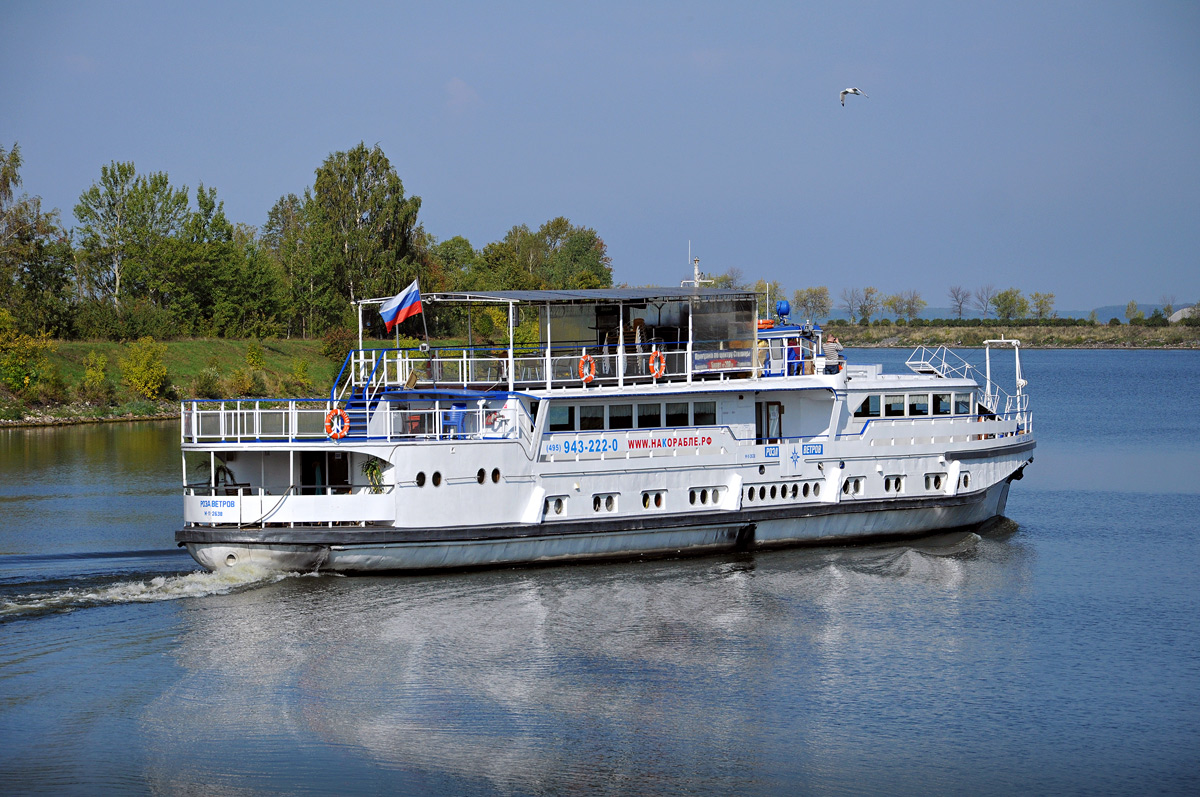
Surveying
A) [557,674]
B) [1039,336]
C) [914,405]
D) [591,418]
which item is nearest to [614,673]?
[557,674]

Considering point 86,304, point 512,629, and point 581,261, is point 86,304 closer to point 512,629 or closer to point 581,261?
point 581,261

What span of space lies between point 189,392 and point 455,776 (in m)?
59.2

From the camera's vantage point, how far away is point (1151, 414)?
66.5 meters

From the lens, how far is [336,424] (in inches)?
963

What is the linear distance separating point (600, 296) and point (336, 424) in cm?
670

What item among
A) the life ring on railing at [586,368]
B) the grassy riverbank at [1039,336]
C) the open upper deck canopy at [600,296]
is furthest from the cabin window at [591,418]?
the grassy riverbank at [1039,336]

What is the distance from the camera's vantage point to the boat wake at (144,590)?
875 inches

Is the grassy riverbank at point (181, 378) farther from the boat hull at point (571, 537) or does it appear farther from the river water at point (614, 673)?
the boat hull at point (571, 537)

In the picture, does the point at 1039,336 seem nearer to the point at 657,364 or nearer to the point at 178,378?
the point at 178,378

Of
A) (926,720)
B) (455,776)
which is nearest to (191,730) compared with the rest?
(455,776)

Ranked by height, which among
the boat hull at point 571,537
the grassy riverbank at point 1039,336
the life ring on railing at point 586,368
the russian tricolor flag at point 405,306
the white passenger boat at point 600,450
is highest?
the grassy riverbank at point 1039,336

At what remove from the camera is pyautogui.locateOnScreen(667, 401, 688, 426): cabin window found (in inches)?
1070

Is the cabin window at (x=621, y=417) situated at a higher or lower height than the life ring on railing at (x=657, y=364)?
lower

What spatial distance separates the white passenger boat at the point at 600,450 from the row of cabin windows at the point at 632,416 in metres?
0.05
